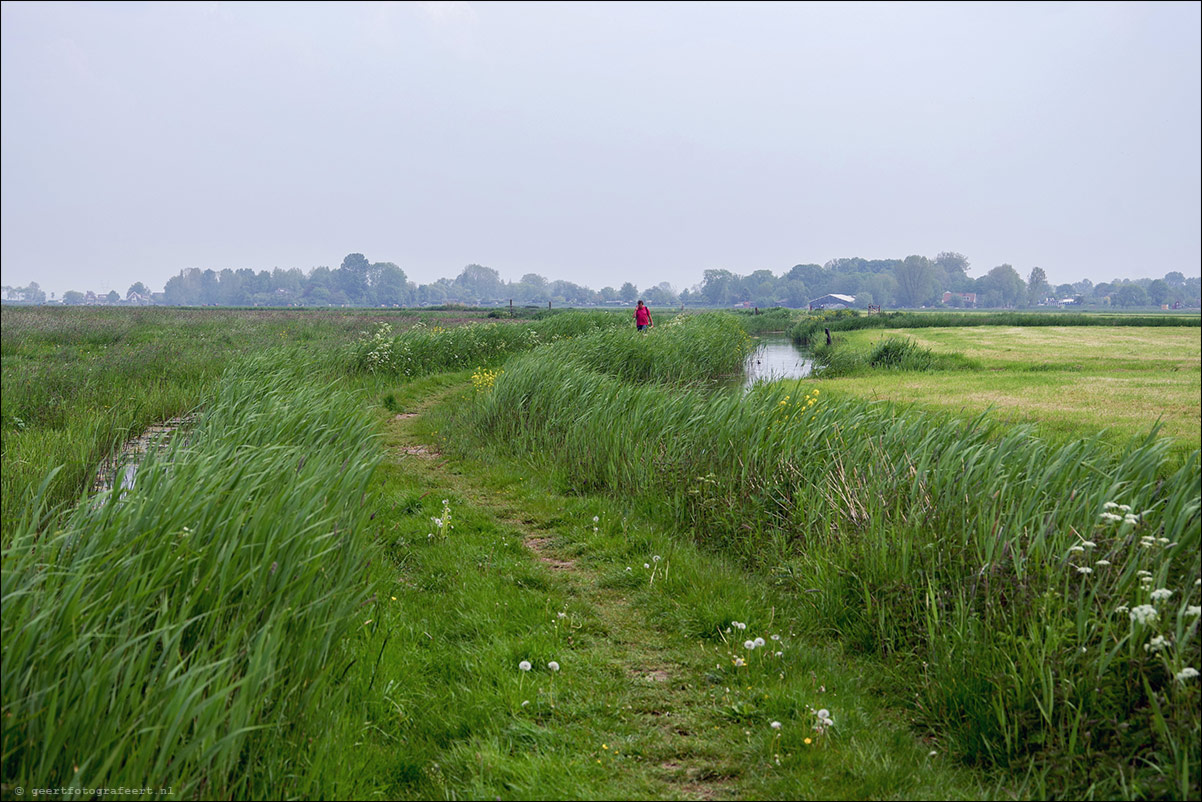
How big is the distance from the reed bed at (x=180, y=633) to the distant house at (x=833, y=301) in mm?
121856

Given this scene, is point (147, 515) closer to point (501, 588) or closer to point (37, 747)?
point (37, 747)

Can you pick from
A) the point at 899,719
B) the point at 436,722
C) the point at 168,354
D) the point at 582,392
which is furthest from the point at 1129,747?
the point at 168,354

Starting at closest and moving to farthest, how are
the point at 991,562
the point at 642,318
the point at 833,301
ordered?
1. the point at 991,562
2. the point at 642,318
3. the point at 833,301

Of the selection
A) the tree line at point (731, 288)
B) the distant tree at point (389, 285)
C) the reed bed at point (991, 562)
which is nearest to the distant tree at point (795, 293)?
the tree line at point (731, 288)

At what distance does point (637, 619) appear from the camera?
5.65 m

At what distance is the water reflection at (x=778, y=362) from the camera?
23419 mm

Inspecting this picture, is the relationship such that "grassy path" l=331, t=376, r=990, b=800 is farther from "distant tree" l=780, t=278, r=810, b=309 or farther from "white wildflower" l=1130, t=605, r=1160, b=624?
"distant tree" l=780, t=278, r=810, b=309

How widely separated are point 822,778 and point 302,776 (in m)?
2.57

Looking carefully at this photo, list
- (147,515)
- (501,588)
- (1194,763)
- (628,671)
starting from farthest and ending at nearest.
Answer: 1. (501,588)
2. (628,671)
3. (147,515)
4. (1194,763)

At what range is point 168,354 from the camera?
18.3 meters

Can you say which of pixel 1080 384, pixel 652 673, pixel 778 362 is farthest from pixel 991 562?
pixel 778 362

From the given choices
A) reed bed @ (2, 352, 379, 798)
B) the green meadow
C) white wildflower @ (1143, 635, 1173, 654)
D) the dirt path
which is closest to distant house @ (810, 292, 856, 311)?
the green meadow

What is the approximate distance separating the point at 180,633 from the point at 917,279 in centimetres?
11554

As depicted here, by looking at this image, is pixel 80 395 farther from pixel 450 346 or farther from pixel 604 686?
pixel 604 686
